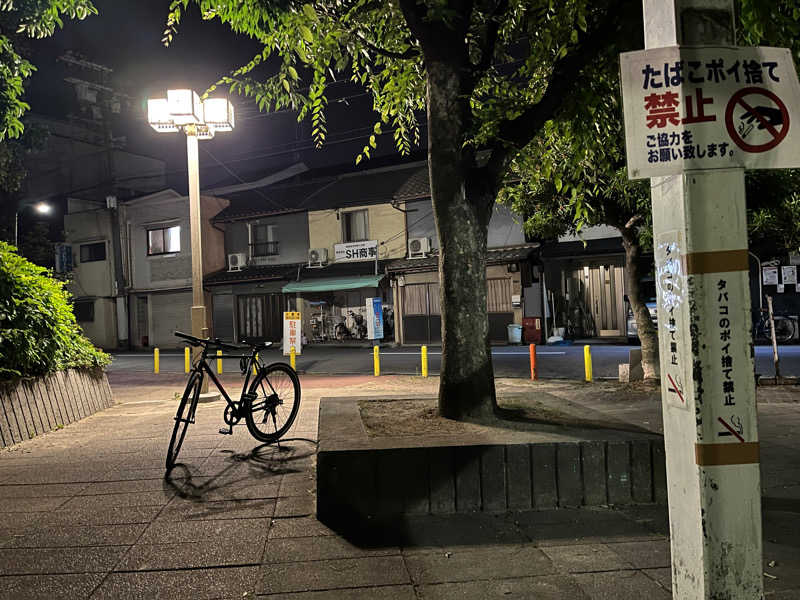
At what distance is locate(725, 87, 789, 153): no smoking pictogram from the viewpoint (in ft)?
7.99

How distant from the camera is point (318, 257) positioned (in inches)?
1167

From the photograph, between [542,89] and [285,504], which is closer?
[285,504]

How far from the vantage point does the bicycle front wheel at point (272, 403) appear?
6.75 metres

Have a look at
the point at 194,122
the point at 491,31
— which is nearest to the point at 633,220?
the point at 491,31

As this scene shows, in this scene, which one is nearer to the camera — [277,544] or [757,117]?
[757,117]

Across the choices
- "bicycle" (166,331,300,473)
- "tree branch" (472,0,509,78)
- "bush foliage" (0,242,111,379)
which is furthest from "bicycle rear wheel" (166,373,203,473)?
"tree branch" (472,0,509,78)

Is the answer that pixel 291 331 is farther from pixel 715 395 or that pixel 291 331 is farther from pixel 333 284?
pixel 715 395

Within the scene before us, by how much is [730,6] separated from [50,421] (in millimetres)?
8635

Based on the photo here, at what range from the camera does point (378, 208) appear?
28.5 metres

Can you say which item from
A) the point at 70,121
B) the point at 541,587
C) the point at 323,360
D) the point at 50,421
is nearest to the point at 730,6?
the point at 541,587

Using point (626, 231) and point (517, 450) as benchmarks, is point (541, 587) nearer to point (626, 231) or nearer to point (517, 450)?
point (517, 450)

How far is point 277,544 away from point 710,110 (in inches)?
139

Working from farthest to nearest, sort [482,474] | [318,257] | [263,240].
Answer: [263,240] → [318,257] → [482,474]

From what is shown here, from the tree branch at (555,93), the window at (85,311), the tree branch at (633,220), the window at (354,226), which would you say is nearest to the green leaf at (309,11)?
the tree branch at (555,93)
